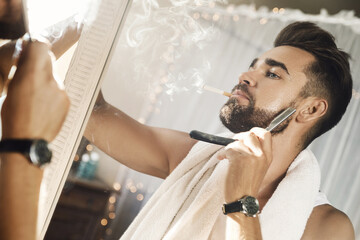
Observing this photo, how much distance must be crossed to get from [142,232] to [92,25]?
48 centimetres

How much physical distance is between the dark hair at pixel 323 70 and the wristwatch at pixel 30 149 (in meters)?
0.57

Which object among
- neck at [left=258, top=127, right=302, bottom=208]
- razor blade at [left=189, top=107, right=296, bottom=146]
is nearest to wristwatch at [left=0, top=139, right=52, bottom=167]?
razor blade at [left=189, top=107, right=296, bottom=146]

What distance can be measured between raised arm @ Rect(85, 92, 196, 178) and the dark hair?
310mm

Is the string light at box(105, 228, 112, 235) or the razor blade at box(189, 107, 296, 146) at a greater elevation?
the razor blade at box(189, 107, 296, 146)

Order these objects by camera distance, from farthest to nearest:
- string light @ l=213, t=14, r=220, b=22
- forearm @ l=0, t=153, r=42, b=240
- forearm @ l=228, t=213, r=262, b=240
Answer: string light @ l=213, t=14, r=220, b=22, forearm @ l=228, t=213, r=262, b=240, forearm @ l=0, t=153, r=42, b=240

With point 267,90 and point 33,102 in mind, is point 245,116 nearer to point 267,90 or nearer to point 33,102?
point 267,90

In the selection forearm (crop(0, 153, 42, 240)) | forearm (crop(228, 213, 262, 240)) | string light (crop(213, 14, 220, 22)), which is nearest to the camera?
forearm (crop(0, 153, 42, 240))

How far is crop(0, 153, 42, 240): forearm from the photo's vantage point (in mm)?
529

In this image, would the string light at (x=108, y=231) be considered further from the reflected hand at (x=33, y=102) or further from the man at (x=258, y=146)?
the reflected hand at (x=33, y=102)

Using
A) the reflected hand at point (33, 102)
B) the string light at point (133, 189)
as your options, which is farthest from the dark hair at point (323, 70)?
the reflected hand at point (33, 102)

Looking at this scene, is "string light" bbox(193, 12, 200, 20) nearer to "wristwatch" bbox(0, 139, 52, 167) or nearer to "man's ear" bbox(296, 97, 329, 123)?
"man's ear" bbox(296, 97, 329, 123)

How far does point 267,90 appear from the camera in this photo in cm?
80

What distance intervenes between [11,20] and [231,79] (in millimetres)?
485

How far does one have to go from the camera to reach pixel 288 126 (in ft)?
2.68
